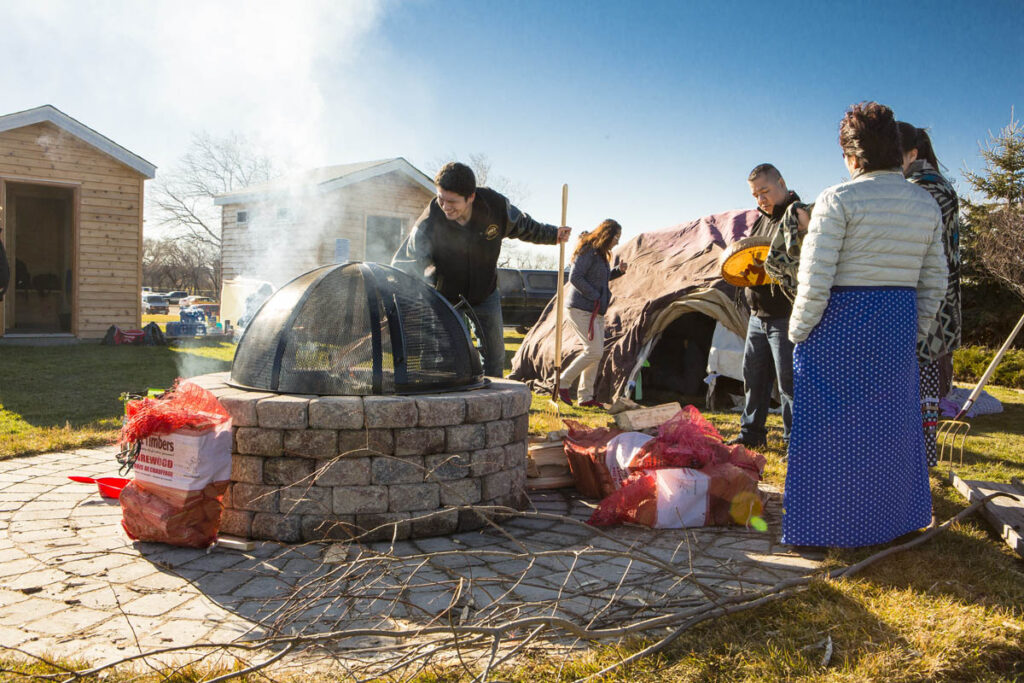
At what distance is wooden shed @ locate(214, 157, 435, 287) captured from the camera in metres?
17.5

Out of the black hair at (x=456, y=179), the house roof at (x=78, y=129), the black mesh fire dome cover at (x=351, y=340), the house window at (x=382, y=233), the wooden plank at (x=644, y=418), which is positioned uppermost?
the house roof at (x=78, y=129)

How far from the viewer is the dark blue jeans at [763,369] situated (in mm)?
4914

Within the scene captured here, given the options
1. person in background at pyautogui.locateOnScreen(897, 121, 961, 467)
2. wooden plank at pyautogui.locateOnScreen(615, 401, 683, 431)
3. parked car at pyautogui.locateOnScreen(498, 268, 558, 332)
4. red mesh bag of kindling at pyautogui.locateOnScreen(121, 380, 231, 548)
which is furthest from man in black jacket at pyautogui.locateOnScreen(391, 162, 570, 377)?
parked car at pyautogui.locateOnScreen(498, 268, 558, 332)

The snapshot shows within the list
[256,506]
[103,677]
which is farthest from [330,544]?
[103,677]

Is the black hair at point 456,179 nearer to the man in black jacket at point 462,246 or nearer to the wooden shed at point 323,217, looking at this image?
the man in black jacket at point 462,246

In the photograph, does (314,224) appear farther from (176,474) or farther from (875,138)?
(875,138)

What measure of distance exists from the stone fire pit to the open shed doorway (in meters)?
14.9

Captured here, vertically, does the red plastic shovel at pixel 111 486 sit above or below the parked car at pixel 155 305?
below

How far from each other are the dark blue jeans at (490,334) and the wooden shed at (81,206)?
1240cm

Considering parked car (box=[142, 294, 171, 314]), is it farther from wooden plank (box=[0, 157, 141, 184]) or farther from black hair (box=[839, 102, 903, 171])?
black hair (box=[839, 102, 903, 171])

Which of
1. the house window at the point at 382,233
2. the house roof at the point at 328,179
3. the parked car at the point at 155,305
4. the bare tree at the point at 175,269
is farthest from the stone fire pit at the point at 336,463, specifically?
the bare tree at the point at 175,269

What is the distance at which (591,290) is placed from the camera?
7.90 meters

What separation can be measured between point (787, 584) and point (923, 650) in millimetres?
518

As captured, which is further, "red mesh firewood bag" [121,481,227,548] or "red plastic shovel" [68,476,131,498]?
"red plastic shovel" [68,476,131,498]
